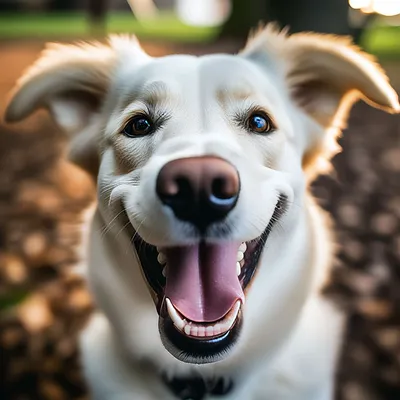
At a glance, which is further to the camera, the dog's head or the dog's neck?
the dog's neck

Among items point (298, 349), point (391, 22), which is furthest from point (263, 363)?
point (391, 22)

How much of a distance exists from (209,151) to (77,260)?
87cm

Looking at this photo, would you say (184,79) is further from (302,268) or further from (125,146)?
(302,268)

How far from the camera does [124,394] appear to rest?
134 cm

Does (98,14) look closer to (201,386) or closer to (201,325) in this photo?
(201,386)

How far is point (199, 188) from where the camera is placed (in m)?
0.87

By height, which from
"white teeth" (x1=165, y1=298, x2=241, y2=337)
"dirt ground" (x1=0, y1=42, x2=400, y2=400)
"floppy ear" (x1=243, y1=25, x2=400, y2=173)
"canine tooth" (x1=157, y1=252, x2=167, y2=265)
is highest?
"floppy ear" (x1=243, y1=25, x2=400, y2=173)

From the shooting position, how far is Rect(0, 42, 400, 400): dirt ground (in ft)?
6.16

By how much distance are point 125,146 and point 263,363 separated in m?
0.59

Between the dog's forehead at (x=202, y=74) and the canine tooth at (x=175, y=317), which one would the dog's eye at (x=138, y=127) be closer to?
the dog's forehead at (x=202, y=74)

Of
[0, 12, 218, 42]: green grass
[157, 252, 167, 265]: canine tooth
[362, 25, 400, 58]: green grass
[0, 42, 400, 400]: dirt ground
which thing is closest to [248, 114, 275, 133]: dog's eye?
[157, 252, 167, 265]: canine tooth

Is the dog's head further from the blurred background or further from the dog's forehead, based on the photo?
the blurred background

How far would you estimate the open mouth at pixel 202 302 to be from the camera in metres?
1.00

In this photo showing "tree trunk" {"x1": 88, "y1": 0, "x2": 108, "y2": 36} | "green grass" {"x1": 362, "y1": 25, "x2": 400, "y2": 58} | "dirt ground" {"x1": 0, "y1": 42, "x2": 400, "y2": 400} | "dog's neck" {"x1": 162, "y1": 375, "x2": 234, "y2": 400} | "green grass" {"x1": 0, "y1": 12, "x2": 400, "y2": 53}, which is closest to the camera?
"dog's neck" {"x1": 162, "y1": 375, "x2": 234, "y2": 400}
